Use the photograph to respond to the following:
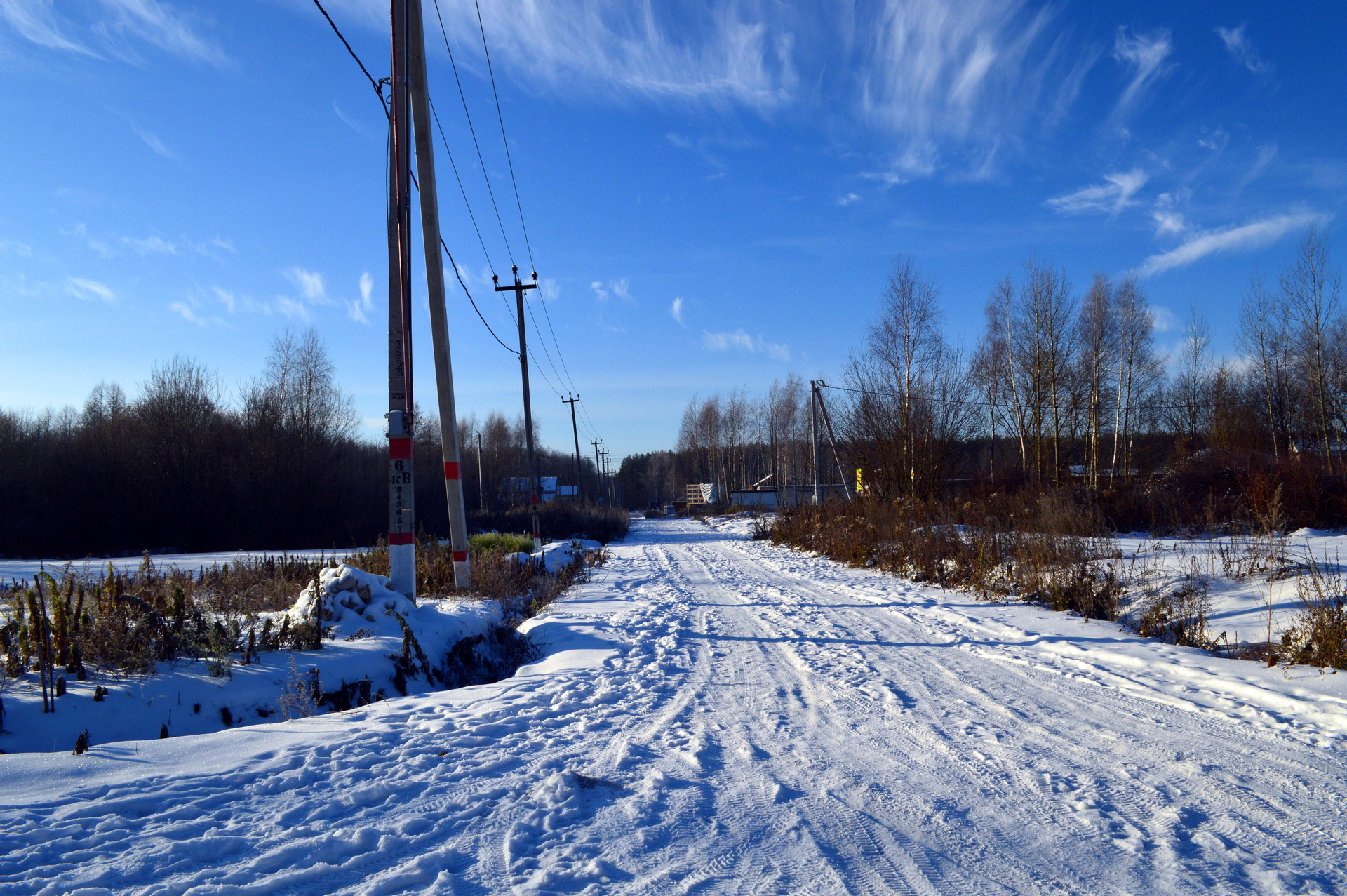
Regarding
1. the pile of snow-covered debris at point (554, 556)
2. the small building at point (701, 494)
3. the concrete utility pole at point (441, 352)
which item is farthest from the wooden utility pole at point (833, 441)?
the small building at point (701, 494)

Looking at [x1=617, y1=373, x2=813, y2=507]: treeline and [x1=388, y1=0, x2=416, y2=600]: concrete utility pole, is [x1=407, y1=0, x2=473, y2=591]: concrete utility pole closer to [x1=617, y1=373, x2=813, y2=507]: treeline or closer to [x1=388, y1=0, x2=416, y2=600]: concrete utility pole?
[x1=388, y1=0, x2=416, y2=600]: concrete utility pole

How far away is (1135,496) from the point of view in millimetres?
18391

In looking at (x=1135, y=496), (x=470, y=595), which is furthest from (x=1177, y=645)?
(x=1135, y=496)

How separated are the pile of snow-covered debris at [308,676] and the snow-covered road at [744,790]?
0.75m

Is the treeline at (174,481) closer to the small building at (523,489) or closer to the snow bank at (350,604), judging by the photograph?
the small building at (523,489)

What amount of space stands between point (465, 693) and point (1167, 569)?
8142 millimetres

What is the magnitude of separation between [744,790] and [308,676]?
3.55 meters

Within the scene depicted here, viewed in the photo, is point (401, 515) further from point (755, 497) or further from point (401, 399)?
point (755, 497)

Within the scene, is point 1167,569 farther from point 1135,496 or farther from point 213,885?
point 1135,496

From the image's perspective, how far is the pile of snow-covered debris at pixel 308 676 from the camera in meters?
3.79

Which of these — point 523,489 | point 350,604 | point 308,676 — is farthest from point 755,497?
point 308,676

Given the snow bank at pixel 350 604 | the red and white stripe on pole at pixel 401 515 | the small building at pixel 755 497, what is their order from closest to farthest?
the snow bank at pixel 350 604
the red and white stripe on pole at pixel 401 515
the small building at pixel 755 497

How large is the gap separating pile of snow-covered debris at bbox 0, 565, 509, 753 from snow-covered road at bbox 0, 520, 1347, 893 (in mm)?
747

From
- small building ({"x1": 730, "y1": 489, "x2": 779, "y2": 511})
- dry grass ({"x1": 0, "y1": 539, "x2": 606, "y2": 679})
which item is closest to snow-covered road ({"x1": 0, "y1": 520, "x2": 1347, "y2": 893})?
dry grass ({"x1": 0, "y1": 539, "x2": 606, "y2": 679})
